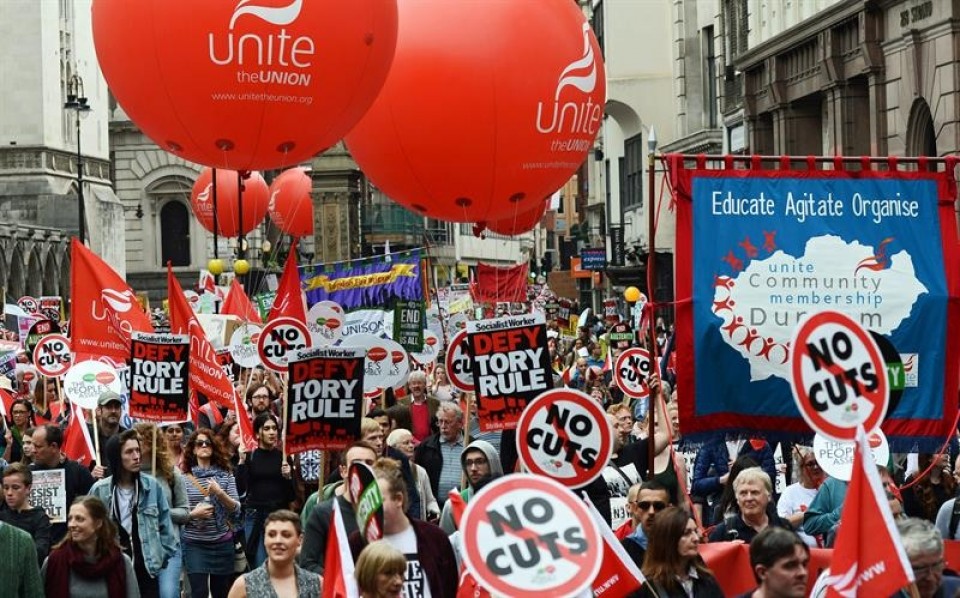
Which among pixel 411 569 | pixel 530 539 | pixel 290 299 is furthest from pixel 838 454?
pixel 290 299

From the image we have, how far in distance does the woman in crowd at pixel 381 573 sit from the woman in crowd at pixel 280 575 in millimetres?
1288

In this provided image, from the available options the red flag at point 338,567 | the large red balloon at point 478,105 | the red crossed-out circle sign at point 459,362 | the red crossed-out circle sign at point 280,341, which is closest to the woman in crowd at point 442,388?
the red crossed-out circle sign at point 280,341

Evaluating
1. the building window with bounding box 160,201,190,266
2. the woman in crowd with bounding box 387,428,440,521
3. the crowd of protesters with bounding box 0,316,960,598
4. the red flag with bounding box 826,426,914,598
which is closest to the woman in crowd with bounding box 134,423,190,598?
the crowd of protesters with bounding box 0,316,960,598

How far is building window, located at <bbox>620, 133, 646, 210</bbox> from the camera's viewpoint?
57.0 metres

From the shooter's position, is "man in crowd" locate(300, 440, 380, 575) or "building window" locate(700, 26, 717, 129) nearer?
"man in crowd" locate(300, 440, 380, 575)

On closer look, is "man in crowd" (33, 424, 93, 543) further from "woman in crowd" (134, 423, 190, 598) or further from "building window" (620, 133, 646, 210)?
"building window" (620, 133, 646, 210)

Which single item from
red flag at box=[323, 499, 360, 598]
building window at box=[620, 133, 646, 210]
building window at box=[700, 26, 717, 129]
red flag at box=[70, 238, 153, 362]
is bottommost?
red flag at box=[323, 499, 360, 598]

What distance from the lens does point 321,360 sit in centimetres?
1477

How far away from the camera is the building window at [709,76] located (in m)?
47.8

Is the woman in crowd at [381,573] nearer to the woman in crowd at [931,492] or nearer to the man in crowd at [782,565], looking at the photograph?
the man in crowd at [782,565]

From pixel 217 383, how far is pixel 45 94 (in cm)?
6465

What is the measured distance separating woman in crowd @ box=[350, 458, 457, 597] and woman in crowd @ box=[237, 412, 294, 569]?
5.11 m

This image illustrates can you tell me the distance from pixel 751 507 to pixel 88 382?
9.39 meters

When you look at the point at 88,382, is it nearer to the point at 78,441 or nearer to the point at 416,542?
the point at 78,441
